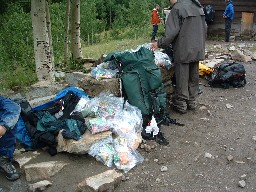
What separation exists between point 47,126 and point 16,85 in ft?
12.5

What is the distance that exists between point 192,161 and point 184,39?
2.15 meters

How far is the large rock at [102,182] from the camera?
391cm

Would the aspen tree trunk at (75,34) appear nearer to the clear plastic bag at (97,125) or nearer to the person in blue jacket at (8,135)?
the clear plastic bag at (97,125)

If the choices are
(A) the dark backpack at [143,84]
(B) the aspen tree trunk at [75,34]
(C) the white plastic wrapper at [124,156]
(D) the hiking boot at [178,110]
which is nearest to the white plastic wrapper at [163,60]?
(A) the dark backpack at [143,84]

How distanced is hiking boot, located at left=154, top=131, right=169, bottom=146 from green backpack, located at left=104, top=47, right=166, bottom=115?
37cm

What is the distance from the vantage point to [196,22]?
582cm

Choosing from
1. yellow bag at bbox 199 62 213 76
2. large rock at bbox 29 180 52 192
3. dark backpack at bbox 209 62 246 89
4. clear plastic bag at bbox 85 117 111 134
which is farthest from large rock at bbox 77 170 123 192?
yellow bag at bbox 199 62 213 76

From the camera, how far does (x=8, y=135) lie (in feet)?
14.7

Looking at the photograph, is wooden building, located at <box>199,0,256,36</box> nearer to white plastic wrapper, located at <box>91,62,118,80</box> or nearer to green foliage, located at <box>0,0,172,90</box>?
green foliage, located at <box>0,0,172,90</box>

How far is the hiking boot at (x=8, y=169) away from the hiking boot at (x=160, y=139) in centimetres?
208

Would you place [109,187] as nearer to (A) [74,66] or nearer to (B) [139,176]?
(B) [139,176]

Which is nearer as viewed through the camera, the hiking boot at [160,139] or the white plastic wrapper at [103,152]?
the white plastic wrapper at [103,152]

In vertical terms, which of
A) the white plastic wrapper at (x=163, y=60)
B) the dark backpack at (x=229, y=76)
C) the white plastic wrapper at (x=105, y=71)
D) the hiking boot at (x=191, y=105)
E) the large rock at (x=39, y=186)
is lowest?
the large rock at (x=39, y=186)

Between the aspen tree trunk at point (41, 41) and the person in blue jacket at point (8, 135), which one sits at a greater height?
the aspen tree trunk at point (41, 41)
